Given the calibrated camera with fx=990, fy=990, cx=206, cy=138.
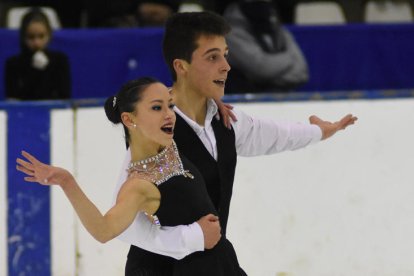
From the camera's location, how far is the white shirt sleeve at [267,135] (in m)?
3.59

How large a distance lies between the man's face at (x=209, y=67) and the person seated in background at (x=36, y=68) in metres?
2.58

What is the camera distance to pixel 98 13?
7.26 metres

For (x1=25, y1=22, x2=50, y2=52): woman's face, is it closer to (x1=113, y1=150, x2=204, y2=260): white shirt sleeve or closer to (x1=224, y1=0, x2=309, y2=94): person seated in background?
(x1=224, y1=0, x2=309, y2=94): person seated in background

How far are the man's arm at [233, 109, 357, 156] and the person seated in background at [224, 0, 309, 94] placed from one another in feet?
6.83

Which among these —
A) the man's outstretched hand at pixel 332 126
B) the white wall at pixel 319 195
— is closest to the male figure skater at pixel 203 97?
the man's outstretched hand at pixel 332 126

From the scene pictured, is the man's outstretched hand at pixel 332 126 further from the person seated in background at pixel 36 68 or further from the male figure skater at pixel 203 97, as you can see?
the person seated in background at pixel 36 68

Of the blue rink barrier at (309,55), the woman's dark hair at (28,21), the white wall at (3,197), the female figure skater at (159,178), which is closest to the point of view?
the female figure skater at (159,178)

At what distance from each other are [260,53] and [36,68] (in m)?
Result: 1.36

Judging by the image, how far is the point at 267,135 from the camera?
12.0 feet

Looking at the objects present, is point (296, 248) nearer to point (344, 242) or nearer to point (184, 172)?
point (344, 242)

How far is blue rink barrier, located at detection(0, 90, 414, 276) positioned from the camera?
4641 mm

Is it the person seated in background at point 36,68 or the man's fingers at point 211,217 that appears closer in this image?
the man's fingers at point 211,217

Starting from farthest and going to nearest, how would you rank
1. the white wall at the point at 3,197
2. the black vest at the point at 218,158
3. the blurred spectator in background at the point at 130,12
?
the blurred spectator in background at the point at 130,12 < the white wall at the point at 3,197 < the black vest at the point at 218,158

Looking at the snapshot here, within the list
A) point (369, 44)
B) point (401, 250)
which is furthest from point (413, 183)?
point (369, 44)
